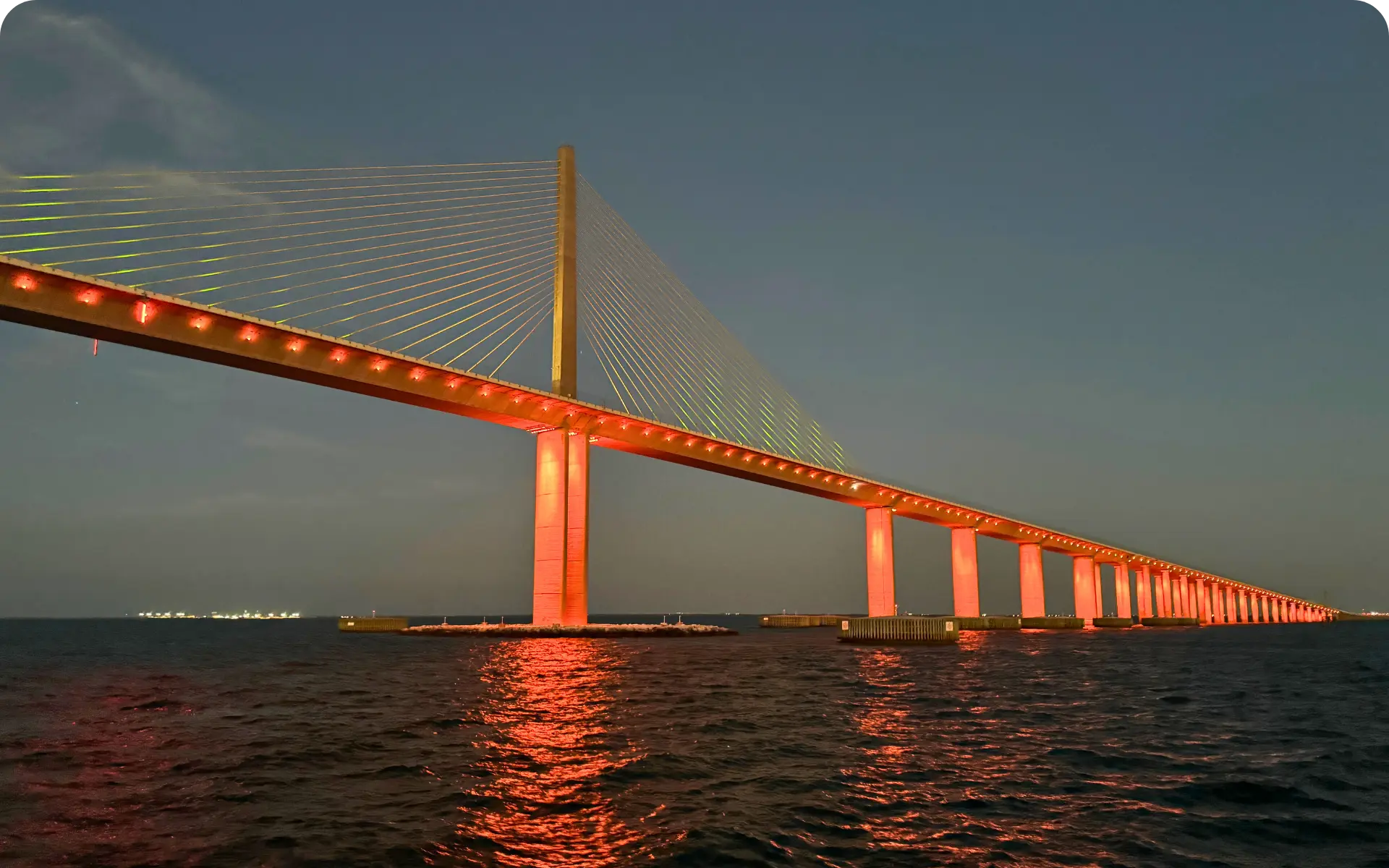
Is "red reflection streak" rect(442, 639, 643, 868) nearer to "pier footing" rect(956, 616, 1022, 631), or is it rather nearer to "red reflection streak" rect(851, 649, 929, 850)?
"red reflection streak" rect(851, 649, 929, 850)

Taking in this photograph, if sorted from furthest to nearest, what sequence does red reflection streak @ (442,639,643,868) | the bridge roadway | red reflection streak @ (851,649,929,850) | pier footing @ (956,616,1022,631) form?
pier footing @ (956,616,1022,631)
the bridge roadway
red reflection streak @ (851,649,929,850)
red reflection streak @ (442,639,643,868)

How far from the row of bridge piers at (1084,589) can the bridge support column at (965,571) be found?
0.07 metres

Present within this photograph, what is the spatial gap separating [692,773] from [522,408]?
4420 centimetres

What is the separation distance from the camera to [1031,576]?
10862 cm

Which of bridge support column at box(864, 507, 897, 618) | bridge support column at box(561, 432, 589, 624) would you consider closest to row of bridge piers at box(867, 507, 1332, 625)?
bridge support column at box(864, 507, 897, 618)

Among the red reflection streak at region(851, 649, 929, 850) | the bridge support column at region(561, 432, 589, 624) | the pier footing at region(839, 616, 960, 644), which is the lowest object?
the pier footing at region(839, 616, 960, 644)

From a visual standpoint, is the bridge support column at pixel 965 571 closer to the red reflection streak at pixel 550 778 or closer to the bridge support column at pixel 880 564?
the bridge support column at pixel 880 564

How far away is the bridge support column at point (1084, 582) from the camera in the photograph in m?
122

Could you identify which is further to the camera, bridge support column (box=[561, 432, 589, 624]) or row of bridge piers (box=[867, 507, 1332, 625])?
row of bridge piers (box=[867, 507, 1332, 625])

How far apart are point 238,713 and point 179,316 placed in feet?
82.3

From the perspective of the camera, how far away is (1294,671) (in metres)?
39.6

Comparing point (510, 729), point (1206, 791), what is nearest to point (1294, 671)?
point (1206, 791)

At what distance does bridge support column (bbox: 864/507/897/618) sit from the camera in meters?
82.9

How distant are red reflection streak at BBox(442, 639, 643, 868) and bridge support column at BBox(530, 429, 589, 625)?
2809 cm
